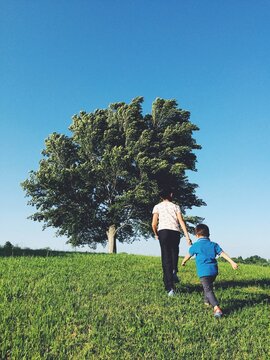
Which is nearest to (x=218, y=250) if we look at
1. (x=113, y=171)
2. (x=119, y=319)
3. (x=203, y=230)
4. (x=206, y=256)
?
(x=206, y=256)

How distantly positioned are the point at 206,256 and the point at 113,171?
24527mm

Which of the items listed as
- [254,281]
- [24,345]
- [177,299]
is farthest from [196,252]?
[254,281]

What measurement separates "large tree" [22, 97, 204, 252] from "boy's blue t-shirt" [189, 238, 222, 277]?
21.6m

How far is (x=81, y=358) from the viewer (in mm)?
5355

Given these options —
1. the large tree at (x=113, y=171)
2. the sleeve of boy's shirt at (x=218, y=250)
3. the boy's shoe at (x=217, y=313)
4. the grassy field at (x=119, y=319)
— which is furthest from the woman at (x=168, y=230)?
the large tree at (x=113, y=171)

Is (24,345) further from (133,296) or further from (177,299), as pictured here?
(177,299)

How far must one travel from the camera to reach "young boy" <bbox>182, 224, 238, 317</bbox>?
811 centimetres

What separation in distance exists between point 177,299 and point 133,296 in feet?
3.18

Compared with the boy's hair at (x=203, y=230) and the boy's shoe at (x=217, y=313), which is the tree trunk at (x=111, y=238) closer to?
the boy's hair at (x=203, y=230)

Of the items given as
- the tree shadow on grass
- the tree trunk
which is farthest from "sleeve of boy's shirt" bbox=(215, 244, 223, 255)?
the tree trunk

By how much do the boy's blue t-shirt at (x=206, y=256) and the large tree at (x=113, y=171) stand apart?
850 inches

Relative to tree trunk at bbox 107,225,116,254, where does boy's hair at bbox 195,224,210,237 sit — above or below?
below

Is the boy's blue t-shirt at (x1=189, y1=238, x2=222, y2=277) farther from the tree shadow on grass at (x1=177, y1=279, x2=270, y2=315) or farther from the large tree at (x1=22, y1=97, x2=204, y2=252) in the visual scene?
the large tree at (x1=22, y1=97, x2=204, y2=252)

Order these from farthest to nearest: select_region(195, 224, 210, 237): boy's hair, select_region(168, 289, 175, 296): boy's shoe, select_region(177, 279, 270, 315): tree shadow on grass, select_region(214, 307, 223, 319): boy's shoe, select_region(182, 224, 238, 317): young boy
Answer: select_region(168, 289, 175, 296): boy's shoe, select_region(177, 279, 270, 315): tree shadow on grass, select_region(195, 224, 210, 237): boy's hair, select_region(182, 224, 238, 317): young boy, select_region(214, 307, 223, 319): boy's shoe
